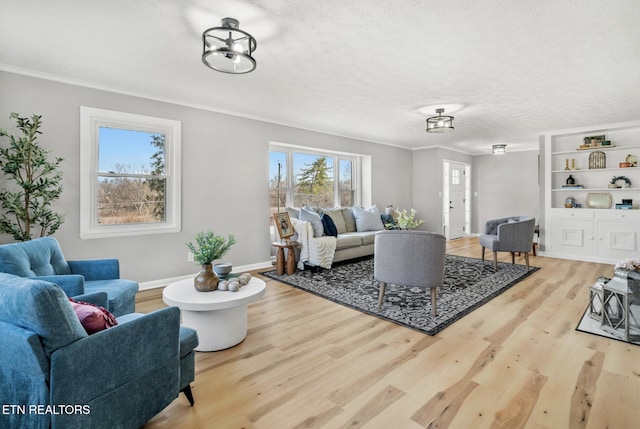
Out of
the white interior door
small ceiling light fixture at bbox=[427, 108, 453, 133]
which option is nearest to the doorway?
the white interior door

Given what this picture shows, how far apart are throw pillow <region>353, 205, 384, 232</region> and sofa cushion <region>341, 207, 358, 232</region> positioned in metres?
0.06

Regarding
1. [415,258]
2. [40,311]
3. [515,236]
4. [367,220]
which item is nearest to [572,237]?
[515,236]

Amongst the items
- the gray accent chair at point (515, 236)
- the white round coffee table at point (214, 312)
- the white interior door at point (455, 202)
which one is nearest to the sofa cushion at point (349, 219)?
the gray accent chair at point (515, 236)

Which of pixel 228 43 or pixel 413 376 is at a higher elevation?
pixel 228 43

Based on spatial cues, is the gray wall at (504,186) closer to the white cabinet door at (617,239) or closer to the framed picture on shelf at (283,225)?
the white cabinet door at (617,239)

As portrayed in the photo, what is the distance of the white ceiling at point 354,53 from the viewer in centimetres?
212

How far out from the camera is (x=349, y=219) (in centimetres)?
589

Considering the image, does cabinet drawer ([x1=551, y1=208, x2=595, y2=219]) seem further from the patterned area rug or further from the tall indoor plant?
the tall indoor plant

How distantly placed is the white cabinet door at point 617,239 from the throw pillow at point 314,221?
482 cm

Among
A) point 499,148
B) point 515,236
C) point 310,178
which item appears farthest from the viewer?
point 499,148

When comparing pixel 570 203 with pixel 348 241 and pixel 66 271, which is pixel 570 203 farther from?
pixel 66 271

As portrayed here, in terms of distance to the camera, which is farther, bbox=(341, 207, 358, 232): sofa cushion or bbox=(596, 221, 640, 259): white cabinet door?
bbox=(341, 207, 358, 232): sofa cushion

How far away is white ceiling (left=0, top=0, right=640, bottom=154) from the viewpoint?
2123 mm

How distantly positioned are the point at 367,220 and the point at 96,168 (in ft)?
13.9
